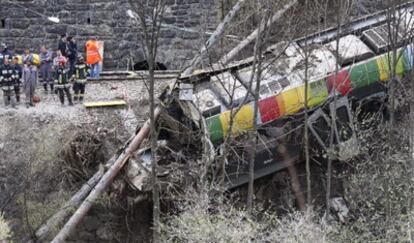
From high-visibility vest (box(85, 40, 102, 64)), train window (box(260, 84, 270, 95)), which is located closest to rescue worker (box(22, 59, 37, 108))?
high-visibility vest (box(85, 40, 102, 64))

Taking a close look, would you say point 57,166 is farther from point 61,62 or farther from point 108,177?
point 61,62

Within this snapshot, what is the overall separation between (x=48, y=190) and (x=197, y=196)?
3.97m

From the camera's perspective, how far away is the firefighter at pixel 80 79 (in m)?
17.7

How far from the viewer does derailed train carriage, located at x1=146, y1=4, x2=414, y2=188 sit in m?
15.2

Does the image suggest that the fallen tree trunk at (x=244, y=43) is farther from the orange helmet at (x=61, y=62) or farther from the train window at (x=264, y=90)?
the orange helmet at (x=61, y=62)

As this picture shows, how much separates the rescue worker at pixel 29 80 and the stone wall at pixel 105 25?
9.66 feet

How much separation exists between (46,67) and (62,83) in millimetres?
1115

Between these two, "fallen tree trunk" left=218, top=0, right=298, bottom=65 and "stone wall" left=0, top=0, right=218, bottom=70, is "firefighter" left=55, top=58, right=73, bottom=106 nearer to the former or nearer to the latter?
"stone wall" left=0, top=0, right=218, bottom=70

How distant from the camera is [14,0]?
20.6 metres

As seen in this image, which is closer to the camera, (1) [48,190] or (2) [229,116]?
(2) [229,116]

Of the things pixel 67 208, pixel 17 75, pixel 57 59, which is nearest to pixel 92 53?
pixel 57 59

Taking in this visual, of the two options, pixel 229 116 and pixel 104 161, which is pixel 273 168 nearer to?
pixel 229 116

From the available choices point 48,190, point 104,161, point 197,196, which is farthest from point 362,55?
point 48,190

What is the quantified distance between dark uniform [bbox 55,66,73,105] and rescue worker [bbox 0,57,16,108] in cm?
97
